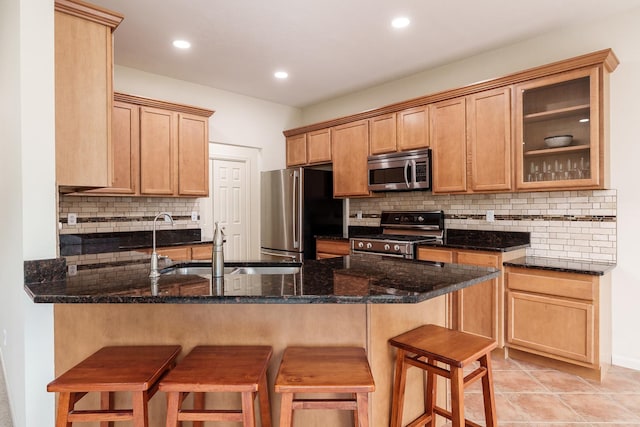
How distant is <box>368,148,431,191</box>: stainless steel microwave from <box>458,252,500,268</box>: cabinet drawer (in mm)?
849

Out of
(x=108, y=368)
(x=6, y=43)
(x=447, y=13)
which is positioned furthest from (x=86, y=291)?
(x=447, y=13)

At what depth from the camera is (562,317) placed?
2.87 metres

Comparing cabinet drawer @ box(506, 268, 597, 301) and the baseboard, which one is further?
the baseboard

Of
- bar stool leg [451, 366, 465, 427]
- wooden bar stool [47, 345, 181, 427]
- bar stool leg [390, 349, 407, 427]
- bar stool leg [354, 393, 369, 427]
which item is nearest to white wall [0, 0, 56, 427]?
wooden bar stool [47, 345, 181, 427]

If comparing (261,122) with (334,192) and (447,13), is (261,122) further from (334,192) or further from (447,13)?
(447,13)

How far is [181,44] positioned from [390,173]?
2480mm

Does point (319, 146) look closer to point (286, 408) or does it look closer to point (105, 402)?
point (105, 402)

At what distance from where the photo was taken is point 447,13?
9.87 ft

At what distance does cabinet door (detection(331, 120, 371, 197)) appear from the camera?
180 inches

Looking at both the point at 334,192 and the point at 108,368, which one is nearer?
the point at 108,368

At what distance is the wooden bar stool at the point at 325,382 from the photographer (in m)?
1.33

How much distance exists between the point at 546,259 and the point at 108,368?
3355 millimetres

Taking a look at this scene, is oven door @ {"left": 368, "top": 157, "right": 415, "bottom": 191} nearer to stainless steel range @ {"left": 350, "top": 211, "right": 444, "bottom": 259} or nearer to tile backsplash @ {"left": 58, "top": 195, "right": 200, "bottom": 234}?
stainless steel range @ {"left": 350, "top": 211, "right": 444, "bottom": 259}

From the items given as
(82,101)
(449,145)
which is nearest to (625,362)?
(449,145)
